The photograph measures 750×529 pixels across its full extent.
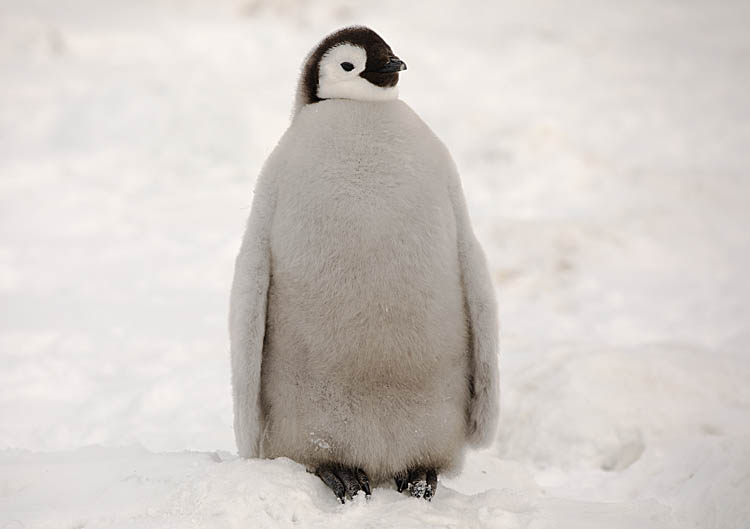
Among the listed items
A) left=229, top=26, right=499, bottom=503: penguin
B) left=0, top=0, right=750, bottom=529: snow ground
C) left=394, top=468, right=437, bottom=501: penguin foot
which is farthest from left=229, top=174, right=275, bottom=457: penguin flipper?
left=394, top=468, right=437, bottom=501: penguin foot

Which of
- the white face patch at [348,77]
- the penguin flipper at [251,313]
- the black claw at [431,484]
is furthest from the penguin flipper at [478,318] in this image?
the penguin flipper at [251,313]

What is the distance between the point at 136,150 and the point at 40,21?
211 centimetres

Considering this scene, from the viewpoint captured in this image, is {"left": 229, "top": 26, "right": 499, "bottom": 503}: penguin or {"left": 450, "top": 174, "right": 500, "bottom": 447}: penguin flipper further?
{"left": 450, "top": 174, "right": 500, "bottom": 447}: penguin flipper

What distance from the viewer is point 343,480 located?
Answer: 6.42 ft

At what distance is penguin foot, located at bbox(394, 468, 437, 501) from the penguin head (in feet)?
2.83

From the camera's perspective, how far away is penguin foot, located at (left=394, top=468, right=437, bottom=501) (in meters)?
2.00

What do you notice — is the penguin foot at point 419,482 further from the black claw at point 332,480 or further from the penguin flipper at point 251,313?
the penguin flipper at point 251,313

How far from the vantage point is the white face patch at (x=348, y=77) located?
1975 millimetres

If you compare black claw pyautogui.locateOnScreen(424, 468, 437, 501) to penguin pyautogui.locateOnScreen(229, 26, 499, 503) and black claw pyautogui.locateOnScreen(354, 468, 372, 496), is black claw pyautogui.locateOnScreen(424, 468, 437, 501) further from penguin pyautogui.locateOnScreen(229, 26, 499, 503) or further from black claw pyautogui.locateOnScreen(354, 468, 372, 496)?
black claw pyautogui.locateOnScreen(354, 468, 372, 496)

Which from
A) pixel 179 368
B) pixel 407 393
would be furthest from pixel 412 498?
pixel 179 368

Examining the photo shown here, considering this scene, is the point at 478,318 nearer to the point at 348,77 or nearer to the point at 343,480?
the point at 343,480

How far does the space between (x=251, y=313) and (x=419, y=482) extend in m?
0.54

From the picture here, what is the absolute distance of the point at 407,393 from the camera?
1974 millimetres

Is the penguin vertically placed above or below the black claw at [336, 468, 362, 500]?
above
